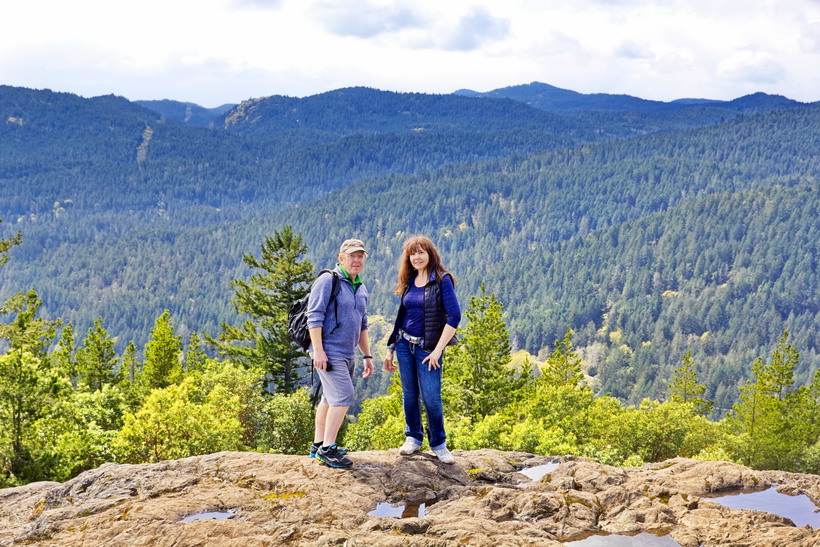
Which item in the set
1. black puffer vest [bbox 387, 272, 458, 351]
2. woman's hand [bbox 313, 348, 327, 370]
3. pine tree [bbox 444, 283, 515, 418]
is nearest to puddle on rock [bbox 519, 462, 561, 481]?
black puffer vest [bbox 387, 272, 458, 351]

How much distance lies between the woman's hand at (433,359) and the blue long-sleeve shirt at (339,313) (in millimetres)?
1215

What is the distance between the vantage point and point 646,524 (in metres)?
8.52

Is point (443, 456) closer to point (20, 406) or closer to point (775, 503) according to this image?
point (775, 503)

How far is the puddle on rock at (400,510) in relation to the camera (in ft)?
29.4

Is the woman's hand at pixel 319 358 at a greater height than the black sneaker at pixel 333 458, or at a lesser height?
greater

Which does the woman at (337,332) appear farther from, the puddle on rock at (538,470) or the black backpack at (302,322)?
the puddle on rock at (538,470)

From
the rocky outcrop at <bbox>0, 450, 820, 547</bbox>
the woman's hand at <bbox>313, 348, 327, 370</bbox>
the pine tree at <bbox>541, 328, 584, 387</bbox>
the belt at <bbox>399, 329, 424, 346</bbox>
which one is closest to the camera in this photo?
the rocky outcrop at <bbox>0, 450, 820, 547</bbox>

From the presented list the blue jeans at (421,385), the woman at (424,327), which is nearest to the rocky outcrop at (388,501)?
the blue jeans at (421,385)

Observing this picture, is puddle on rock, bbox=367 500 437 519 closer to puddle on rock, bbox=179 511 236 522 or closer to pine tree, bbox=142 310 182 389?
puddle on rock, bbox=179 511 236 522

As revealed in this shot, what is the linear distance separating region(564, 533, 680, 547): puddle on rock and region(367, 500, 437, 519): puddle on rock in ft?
6.87

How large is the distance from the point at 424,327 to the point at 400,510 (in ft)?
9.18

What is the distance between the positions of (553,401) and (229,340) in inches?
773

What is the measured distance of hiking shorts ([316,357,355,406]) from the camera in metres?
10.1

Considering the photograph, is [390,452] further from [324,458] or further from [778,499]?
[778,499]
